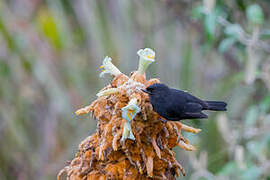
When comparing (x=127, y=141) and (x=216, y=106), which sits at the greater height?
(x=216, y=106)

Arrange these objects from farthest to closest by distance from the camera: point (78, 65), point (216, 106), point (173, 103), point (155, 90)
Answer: point (78, 65)
point (216, 106)
point (173, 103)
point (155, 90)

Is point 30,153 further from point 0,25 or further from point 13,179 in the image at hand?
point 0,25

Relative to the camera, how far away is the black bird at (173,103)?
163cm

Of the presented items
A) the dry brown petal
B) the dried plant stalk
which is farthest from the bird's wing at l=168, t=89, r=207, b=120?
the dry brown petal

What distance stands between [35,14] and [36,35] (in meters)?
0.71

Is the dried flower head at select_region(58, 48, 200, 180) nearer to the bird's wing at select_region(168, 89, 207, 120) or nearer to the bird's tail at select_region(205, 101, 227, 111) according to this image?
the bird's wing at select_region(168, 89, 207, 120)

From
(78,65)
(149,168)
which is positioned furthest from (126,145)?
(78,65)

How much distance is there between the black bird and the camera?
163 centimetres

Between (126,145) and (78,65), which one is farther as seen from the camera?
(78,65)

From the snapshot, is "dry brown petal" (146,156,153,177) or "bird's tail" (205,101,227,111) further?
"bird's tail" (205,101,227,111)

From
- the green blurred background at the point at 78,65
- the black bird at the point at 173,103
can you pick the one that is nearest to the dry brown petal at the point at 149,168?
the black bird at the point at 173,103

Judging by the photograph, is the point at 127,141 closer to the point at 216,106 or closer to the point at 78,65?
the point at 216,106

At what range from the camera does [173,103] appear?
1.88 metres

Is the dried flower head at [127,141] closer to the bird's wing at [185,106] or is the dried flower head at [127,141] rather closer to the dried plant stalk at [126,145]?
the dried plant stalk at [126,145]
